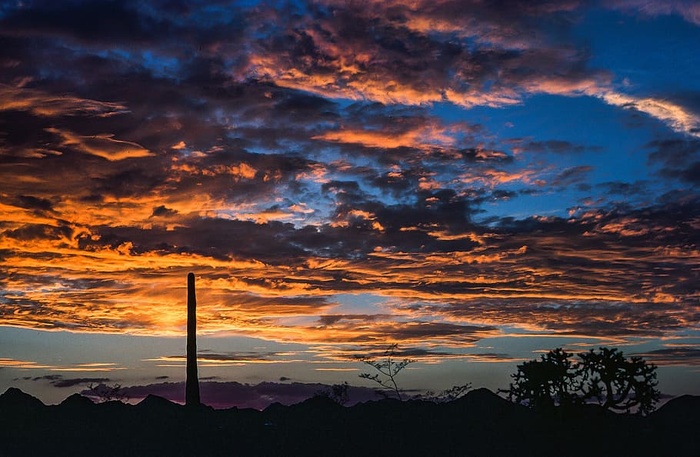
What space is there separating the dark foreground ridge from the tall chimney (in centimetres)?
68

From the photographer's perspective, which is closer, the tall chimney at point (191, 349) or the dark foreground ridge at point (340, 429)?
the dark foreground ridge at point (340, 429)

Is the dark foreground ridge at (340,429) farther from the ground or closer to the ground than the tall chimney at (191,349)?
closer to the ground

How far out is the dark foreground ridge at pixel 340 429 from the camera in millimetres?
32781

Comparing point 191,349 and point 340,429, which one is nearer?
point 340,429

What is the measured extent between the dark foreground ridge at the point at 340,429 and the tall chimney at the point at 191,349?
26.7 inches

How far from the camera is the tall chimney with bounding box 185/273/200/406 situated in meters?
37.2

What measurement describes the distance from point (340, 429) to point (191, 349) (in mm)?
8042

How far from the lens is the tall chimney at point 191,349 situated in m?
37.2

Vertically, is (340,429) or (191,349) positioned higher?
(191,349)

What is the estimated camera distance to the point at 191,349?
38094mm

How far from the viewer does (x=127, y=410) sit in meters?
38.2

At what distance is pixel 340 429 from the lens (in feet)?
119

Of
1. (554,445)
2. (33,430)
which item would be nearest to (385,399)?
(554,445)

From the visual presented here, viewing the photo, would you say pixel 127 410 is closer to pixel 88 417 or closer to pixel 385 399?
pixel 88 417
